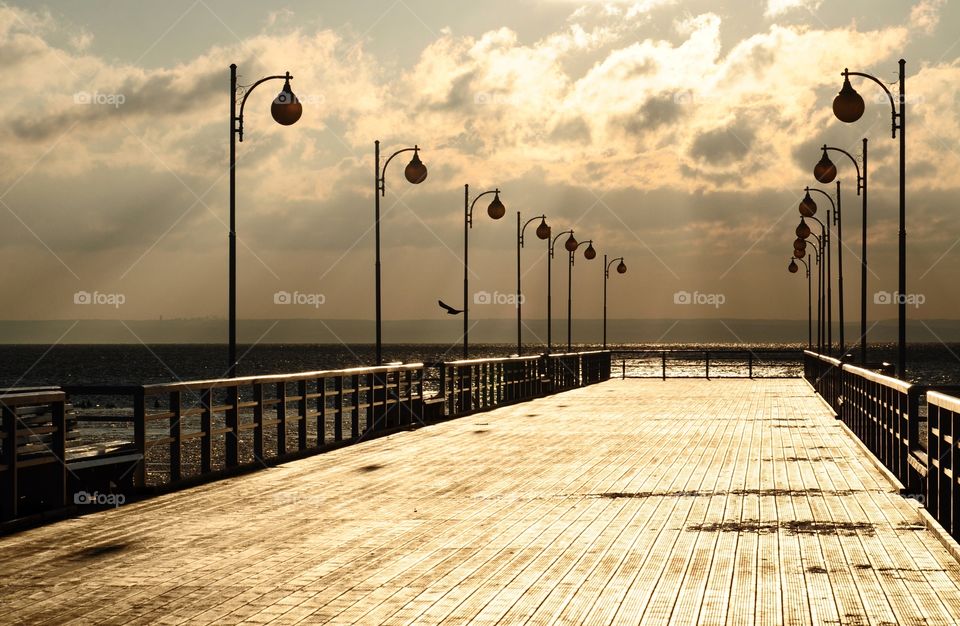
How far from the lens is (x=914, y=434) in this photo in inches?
→ 494

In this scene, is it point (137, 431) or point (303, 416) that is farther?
point (303, 416)

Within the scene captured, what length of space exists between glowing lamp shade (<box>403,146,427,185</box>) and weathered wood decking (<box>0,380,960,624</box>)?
9241 millimetres

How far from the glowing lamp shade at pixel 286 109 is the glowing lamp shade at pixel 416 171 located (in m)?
7.12

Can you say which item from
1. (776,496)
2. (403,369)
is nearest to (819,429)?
(403,369)

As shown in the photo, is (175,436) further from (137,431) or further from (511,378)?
(511,378)

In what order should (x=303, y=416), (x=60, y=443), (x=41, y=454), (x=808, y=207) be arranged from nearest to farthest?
(x=41, y=454) → (x=60, y=443) → (x=303, y=416) → (x=808, y=207)

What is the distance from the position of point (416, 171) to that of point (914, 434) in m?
14.5

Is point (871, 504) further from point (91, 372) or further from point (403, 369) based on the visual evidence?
point (91, 372)

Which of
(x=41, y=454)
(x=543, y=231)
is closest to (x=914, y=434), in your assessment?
(x=41, y=454)

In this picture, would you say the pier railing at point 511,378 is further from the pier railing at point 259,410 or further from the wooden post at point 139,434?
the wooden post at point 139,434

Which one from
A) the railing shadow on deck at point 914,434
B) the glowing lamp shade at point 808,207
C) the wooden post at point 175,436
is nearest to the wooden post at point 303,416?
the wooden post at point 175,436

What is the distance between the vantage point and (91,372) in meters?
158

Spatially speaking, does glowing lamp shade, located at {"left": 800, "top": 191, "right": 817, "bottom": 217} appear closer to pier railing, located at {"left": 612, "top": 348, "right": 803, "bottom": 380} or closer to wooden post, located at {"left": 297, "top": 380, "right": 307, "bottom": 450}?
pier railing, located at {"left": 612, "top": 348, "right": 803, "bottom": 380}

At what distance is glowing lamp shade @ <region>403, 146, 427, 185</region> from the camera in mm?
24953
